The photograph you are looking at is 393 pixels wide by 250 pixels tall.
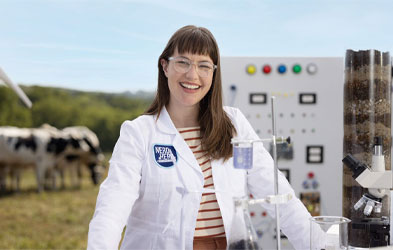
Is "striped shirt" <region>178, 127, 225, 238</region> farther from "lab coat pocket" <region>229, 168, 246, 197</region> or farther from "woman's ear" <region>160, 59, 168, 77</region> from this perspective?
"woman's ear" <region>160, 59, 168, 77</region>

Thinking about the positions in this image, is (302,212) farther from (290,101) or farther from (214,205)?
(290,101)

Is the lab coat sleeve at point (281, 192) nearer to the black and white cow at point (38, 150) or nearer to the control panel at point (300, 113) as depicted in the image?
the control panel at point (300, 113)

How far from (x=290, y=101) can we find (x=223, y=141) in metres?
1.52

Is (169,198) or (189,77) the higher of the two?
(189,77)

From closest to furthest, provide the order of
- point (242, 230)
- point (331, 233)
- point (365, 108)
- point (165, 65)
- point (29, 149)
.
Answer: point (242, 230) < point (331, 233) < point (165, 65) < point (365, 108) < point (29, 149)

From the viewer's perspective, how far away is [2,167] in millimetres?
9000

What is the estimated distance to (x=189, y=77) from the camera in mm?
1628

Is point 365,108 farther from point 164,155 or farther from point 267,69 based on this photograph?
point 267,69

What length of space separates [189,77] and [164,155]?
30cm

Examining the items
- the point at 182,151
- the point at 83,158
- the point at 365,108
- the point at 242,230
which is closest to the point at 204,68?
the point at 182,151

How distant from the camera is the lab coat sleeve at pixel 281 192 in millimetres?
1608

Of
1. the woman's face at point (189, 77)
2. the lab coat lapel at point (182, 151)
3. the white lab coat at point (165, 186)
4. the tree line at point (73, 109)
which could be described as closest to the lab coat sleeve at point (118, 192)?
the white lab coat at point (165, 186)

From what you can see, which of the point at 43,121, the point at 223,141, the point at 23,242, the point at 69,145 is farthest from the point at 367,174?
the point at 43,121

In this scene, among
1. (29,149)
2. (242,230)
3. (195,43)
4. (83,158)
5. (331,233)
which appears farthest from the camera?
(83,158)
